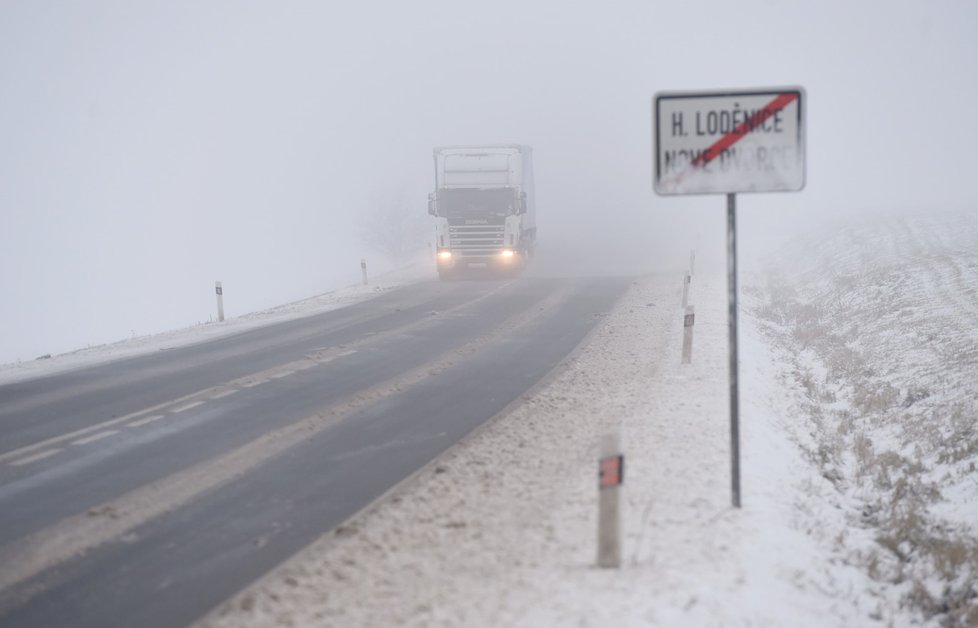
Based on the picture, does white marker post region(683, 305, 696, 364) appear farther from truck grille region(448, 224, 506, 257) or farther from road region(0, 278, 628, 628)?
truck grille region(448, 224, 506, 257)

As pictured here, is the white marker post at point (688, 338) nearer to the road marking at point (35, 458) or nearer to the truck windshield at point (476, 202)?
the road marking at point (35, 458)

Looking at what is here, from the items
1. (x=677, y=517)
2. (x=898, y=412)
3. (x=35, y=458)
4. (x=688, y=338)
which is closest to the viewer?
(x=677, y=517)

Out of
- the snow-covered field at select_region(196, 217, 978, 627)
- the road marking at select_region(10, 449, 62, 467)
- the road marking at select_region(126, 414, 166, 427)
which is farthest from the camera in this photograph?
the road marking at select_region(126, 414, 166, 427)

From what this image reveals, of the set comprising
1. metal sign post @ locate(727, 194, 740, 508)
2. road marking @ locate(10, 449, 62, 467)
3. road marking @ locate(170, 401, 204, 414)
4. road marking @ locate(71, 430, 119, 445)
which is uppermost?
metal sign post @ locate(727, 194, 740, 508)

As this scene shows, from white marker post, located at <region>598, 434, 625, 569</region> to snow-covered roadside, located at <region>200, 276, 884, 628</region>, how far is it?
0.14 meters

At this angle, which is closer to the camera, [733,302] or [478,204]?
[733,302]

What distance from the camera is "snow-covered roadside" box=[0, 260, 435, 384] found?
55.2 feet

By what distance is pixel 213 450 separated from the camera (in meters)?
9.59

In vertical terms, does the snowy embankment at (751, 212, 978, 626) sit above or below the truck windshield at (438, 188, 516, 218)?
below

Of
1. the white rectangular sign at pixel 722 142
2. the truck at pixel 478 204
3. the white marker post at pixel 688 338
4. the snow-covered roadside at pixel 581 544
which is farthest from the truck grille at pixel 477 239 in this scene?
the white rectangular sign at pixel 722 142

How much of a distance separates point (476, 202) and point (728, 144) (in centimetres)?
2397

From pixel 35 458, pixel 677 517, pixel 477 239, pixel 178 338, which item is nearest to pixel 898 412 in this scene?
pixel 677 517

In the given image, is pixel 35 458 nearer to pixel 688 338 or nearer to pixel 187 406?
pixel 187 406

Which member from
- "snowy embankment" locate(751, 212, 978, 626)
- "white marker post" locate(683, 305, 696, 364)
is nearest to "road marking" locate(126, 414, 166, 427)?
"white marker post" locate(683, 305, 696, 364)
